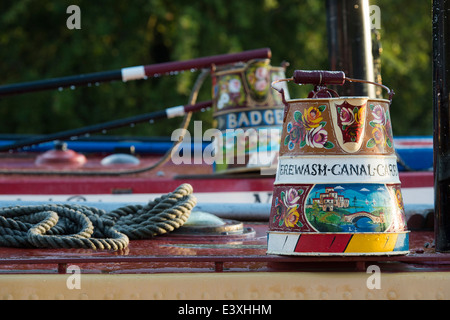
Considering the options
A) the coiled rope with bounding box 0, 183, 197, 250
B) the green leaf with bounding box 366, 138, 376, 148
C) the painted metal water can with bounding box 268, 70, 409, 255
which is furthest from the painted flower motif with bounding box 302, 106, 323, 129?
the coiled rope with bounding box 0, 183, 197, 250

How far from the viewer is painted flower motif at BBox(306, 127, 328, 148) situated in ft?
6.30

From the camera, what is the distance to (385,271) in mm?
1952

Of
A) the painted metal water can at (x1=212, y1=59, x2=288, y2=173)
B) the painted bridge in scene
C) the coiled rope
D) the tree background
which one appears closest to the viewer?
the painted bridge in scene

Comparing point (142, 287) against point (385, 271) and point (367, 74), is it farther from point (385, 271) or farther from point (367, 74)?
point (367, 74)

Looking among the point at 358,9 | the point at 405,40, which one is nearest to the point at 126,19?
the point at 405,40

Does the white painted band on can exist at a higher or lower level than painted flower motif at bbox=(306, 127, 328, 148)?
lower

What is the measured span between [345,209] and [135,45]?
25.4 ft

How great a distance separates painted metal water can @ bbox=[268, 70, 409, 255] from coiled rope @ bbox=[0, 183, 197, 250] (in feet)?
1.72

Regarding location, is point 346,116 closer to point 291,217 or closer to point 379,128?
point 379,128

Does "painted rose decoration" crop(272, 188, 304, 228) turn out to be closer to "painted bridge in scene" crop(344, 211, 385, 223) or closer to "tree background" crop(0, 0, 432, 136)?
"painted bridge in scene" crop(344, 211, 385, 223)

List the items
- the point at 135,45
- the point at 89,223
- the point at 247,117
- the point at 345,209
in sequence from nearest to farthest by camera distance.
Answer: the point at 345,209
the point at 89,223
the point at 247,117
the point at 135,45

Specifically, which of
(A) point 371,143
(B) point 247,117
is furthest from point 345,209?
(B) point 247,117

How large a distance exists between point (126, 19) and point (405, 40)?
2.85 metres

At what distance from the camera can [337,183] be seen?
1.90 metres
